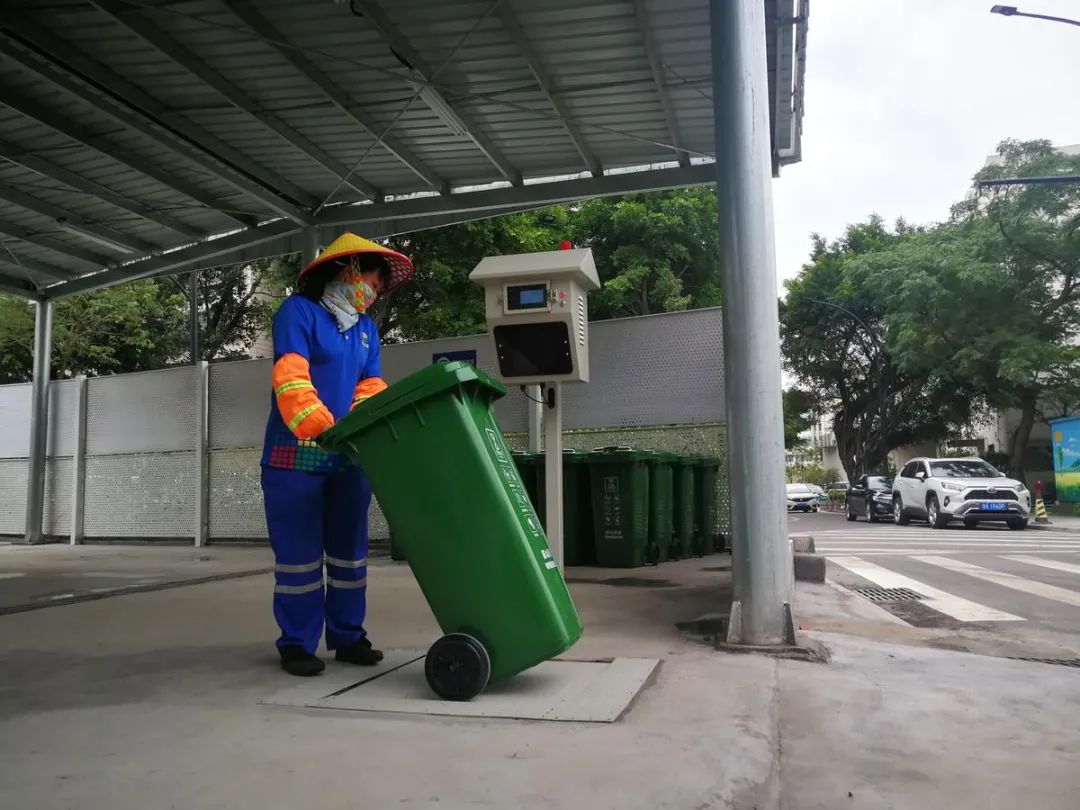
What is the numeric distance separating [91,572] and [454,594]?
25.9ft

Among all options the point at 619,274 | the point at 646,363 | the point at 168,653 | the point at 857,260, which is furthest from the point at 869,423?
the point at 168,653

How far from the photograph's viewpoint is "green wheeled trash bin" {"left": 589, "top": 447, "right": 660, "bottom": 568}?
9086 millimetres

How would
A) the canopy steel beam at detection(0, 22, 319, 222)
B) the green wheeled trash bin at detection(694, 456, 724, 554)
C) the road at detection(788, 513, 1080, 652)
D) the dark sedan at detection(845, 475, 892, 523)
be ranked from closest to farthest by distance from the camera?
1. the road at detection(788, 513, 1080, 652)
2. the canopy steel beam at detection(0, 22, 319, 222)
3. the green wheeled trash bin at detection(694, 456, 724, 554)
4. the dark sedan at detection(845, 475, 892, 523)

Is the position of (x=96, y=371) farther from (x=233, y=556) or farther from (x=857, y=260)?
(x=857, y=260)

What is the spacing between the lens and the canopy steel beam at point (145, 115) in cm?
797

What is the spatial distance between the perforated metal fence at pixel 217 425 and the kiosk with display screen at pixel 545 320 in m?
4.57

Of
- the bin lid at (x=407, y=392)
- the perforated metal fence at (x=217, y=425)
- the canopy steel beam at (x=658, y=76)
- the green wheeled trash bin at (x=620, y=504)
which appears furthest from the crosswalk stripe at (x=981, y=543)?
the bin lid at (x=407, y=392)

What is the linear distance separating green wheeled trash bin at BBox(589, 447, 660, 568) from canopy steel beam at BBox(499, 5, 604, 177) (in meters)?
3.72

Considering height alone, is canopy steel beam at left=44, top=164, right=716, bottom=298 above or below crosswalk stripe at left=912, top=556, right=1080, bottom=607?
above

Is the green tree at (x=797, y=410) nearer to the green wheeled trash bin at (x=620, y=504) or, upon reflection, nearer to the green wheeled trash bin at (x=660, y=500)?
the green wheeled trash bin at (x=660, y=500)

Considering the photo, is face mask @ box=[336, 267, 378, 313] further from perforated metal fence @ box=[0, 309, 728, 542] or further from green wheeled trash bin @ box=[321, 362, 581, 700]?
perforated metal fence @ box=[0, 309, 728, 542]

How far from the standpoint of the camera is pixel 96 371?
24.1m

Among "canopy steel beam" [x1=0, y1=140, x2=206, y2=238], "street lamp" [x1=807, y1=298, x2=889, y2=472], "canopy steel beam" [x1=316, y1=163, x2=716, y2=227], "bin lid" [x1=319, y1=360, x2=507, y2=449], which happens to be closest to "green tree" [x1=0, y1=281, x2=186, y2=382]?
"canopy steel beam" [x1=0, y1=140, x2=206, y2=238]

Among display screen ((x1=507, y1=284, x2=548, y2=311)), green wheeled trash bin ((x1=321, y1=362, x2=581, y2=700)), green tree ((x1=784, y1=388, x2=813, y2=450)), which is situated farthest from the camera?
green tree ((x1=784, y1=388, x2=813, y2=450))
